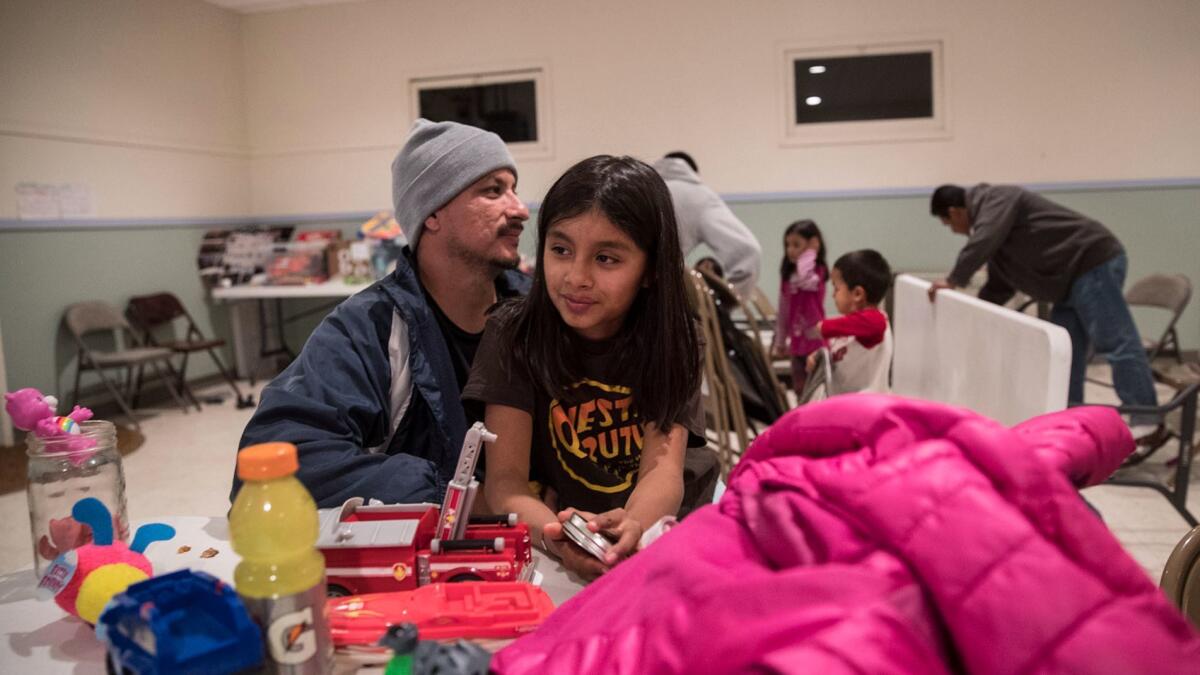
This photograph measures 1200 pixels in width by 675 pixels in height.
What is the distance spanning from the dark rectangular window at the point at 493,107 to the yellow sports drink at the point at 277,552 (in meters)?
6.33

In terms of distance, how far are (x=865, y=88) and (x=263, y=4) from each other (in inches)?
191

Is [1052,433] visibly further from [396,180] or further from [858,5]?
[858,5]

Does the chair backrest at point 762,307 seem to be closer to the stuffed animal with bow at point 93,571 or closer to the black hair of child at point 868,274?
the black hair of child at point 868,274

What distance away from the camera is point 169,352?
5.37m

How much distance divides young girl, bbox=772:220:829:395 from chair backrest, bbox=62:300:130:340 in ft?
13.9

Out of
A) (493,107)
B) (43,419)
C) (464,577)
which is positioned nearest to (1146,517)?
(464,577)

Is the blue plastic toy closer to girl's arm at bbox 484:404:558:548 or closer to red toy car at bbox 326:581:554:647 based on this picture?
red toy car at bbox 326:581:554:647

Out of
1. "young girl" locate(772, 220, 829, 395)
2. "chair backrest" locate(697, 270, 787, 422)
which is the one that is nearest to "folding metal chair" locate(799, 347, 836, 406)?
"chair backrest" locate(697, 270, 787, 422)

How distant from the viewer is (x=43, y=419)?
103cm

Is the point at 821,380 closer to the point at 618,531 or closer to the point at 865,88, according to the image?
the point at 618,531

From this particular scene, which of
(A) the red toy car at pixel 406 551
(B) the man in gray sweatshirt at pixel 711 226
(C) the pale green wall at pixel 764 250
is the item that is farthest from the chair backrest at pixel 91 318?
(A) the red toy car at pixel 406 551

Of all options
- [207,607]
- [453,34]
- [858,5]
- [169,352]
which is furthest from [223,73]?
[207,607]

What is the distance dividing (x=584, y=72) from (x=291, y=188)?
107 inches

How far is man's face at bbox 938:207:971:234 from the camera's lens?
444 centimetres
